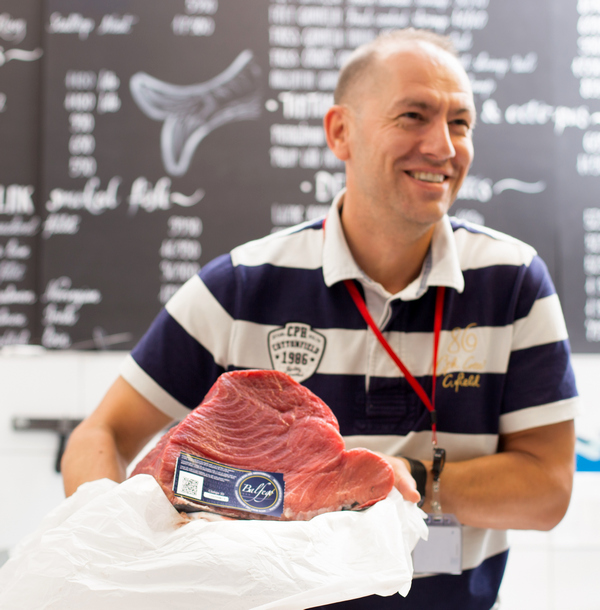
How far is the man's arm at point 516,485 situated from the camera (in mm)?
1098

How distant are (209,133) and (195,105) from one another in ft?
0.39

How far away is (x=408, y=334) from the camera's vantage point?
1243mm

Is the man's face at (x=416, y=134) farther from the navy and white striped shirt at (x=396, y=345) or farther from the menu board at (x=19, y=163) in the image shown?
the menu board at (x=19, y=163)

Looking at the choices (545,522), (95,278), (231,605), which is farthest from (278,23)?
(231,605)

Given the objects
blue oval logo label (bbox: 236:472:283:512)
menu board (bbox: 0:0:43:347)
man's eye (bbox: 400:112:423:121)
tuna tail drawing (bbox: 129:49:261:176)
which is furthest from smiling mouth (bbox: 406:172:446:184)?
menu board (bbox: 0:0:43:347)

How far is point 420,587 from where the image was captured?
1.14m

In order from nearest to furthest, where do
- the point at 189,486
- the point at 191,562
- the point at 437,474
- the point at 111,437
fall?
the point at 191,562
the point at 189,486
the point at 437,474
the point at 111,437

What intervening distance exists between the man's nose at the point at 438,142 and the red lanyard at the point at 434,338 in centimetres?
29

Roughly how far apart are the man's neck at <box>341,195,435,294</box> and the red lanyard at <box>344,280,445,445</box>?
0.29 ft

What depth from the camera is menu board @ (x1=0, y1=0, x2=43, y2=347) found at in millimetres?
2170

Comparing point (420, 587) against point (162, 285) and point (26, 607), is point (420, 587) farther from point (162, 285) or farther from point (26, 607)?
point (162, 285)

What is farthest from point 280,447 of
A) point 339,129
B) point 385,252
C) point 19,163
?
point 19,163

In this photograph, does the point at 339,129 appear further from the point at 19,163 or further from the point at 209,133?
the point at 19,163

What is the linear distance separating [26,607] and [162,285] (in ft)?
Result: 5.36
